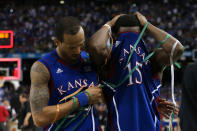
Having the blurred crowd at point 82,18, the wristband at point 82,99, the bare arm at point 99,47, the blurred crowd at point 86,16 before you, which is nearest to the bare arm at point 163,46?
the bare arm at point 99,47

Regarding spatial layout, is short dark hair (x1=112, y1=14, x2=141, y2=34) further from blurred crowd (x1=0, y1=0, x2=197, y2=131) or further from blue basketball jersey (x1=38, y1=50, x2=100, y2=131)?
blurred crowd (x1=0, y1=0, x2=197, y2=131)

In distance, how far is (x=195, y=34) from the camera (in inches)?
713

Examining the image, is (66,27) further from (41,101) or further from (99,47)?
(41,101)

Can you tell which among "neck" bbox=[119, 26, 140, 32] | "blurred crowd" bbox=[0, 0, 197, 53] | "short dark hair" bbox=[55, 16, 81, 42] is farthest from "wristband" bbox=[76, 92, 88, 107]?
"blurred crowd" bbox=[0, 0, 197, 53]

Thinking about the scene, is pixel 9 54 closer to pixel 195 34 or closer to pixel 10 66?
pixel 10 66

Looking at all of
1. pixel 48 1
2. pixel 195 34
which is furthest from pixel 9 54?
pixel 195 34

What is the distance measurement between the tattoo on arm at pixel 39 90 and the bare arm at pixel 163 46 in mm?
963

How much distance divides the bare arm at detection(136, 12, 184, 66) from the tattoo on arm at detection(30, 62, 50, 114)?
3.16 feet

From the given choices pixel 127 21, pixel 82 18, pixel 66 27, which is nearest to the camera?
pixel 66 27

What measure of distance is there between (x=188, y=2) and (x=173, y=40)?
20.1 metres

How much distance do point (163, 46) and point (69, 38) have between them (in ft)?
2.59

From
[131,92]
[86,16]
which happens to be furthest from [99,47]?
[86,16]

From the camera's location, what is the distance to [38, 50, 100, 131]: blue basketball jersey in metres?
2.47

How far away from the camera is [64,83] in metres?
2.48
